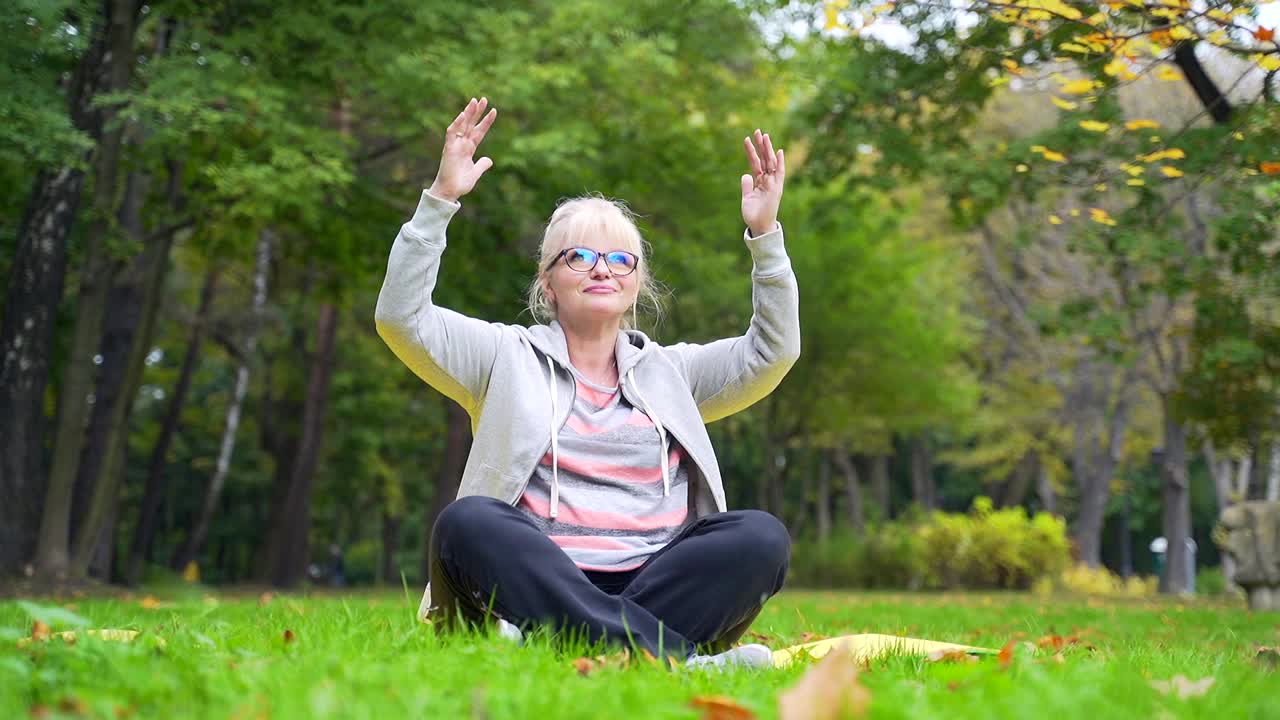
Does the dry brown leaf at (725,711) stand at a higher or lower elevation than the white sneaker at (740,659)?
higher

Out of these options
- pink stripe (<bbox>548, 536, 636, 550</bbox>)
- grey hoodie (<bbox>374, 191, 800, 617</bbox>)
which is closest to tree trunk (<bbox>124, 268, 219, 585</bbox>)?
grey hoodie (<bbox>374, 191, 800, 617</bbox>)

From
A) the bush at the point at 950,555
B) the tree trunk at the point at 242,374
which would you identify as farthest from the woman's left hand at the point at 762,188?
the bush at the point at 950,555

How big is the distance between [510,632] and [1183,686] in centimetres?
174

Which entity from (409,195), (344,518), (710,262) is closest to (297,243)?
(409,195)

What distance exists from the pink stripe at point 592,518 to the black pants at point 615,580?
14 cm

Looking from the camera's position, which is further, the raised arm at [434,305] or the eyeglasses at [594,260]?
the eyeglasses at [594,260]

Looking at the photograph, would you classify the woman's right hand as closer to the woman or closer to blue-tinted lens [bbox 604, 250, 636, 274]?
the woman

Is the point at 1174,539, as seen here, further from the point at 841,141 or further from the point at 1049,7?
the point at 1049,7

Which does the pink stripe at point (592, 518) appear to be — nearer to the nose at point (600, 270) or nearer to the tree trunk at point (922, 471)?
the nose at point (600, 270)

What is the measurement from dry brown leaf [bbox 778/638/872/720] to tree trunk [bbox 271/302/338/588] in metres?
19.2

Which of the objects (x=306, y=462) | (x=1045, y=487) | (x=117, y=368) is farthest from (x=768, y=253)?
(x=1045, y=487)

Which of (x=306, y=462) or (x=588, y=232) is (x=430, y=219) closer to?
(x=588, y=232)

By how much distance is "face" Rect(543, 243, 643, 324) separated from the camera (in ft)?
14.4

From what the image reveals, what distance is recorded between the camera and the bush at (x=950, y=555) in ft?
77.6
